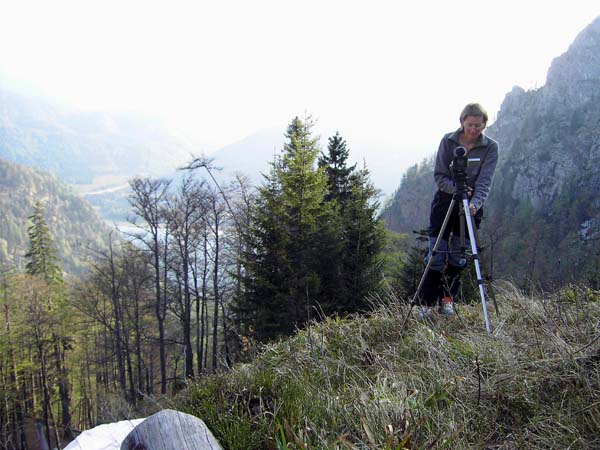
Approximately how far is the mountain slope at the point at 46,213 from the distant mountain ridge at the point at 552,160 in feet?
288

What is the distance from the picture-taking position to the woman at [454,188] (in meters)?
3.79

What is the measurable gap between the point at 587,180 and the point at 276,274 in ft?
236

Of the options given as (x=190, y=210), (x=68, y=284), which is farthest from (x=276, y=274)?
(x=68, y=284)

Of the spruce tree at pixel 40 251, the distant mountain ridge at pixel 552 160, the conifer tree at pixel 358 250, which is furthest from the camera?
the distant mountain ridge at pixel 552 160

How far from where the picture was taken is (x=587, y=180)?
218 ft

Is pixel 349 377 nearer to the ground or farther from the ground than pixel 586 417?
nearer to the ground

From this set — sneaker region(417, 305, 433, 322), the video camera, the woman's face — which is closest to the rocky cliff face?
the woman's face

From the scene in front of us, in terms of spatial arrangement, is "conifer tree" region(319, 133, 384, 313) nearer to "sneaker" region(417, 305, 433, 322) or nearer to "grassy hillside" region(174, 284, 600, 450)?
"sneaker" region(417, 305, 433, 322)

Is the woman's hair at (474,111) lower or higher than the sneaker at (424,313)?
higher

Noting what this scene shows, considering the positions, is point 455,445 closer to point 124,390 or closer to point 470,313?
point 470,313

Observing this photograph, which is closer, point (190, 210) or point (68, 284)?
point (190, 210)

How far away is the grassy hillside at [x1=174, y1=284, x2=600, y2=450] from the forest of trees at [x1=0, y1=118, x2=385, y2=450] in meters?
7.48

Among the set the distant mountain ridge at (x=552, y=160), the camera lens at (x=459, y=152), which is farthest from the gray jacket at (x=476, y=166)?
the distant mountain ridge at (x=552, y=160)

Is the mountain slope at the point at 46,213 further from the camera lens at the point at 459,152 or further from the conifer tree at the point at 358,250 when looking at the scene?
the camera lens at the point at 459,152
